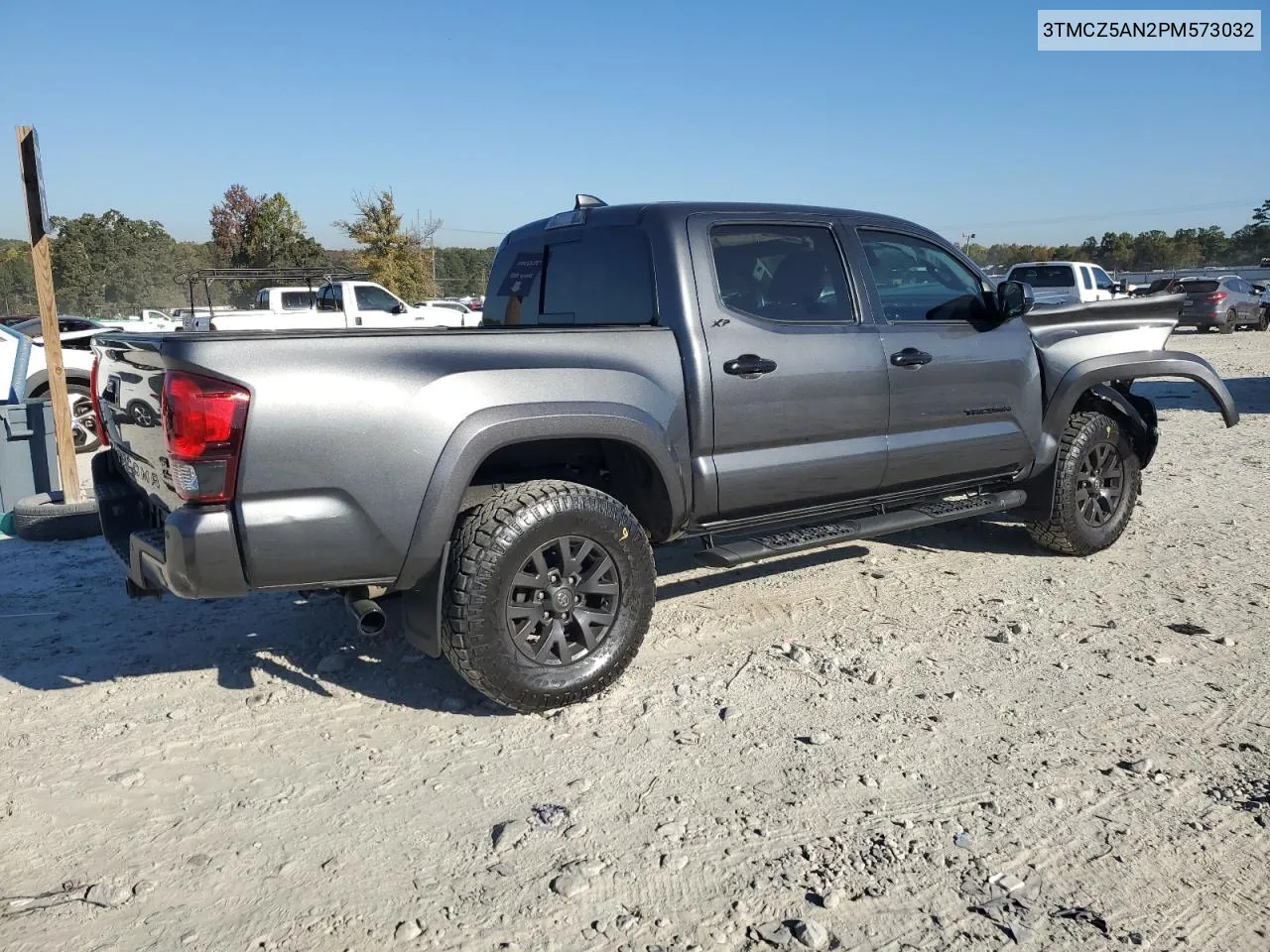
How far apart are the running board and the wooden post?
15.0 ft

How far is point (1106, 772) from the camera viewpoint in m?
3.21

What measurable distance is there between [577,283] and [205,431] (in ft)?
6.60

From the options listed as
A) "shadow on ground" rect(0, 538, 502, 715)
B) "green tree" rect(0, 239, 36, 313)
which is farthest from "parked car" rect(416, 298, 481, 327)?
"green tree" rect(0, 239, 36, 313)

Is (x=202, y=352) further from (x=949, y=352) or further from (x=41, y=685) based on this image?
(x=949, y=352)

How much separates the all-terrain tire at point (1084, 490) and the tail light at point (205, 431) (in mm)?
4257

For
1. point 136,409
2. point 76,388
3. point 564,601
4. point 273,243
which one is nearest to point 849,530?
point 564,601

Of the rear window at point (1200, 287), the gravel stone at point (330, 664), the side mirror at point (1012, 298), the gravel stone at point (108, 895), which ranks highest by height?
the rear window at point (1200, 287)

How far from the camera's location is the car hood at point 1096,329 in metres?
5.32

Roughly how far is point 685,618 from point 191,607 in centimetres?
247

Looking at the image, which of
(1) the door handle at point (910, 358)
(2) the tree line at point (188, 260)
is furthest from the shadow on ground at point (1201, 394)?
(2) the tree line at point (188, 260)

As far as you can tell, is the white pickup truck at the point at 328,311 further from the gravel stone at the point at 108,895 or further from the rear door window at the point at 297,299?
the gravel stone at the point at 108,895

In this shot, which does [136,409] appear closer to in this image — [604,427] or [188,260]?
[604,427]

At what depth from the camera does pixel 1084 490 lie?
5668 mm

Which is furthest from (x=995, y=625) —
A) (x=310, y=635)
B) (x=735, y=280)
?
(x=310, y=635)
